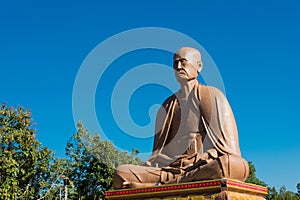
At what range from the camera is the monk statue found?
8.16 metres

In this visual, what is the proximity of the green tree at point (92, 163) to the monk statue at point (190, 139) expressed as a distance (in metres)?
13.3

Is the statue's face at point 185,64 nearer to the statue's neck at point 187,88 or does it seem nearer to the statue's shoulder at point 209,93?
the statue's neck at point 187,88

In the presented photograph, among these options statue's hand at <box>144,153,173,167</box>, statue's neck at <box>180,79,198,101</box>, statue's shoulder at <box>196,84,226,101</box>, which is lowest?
statue's hand at <box>144,153,173,167</box>

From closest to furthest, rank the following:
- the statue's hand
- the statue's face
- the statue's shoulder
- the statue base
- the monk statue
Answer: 1. the statue base
2. the monk statue
3. the statue's hand
4. the statue's shoulder
5. the statue's face

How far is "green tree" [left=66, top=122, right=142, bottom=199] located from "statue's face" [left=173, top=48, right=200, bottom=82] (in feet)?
45.1

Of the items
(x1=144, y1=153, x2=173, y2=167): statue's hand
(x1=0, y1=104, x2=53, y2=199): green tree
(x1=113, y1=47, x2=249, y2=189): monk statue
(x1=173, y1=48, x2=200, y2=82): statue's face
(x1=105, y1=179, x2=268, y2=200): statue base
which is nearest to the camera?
(x1=105, y1=179, x2=268, y2=200): statue base

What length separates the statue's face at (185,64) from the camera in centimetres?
972

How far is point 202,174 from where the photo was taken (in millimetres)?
8047

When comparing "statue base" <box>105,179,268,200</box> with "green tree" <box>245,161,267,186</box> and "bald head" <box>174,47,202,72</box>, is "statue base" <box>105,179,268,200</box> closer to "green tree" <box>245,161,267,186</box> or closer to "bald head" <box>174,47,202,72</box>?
"bald head" <box>174,47,202,72</box>

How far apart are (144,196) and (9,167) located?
10618 mm

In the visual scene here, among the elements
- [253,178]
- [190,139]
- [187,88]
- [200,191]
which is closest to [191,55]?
[187,88]

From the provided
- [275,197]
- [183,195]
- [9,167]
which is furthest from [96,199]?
[183,195]

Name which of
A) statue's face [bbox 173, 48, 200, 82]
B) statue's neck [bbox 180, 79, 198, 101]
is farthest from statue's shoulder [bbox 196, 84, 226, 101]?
statue's face [bbox 173, 48, 200, 82]

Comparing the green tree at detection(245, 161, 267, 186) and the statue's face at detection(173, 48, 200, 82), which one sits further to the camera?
the green tree at detection(245, 161, 267, 186)
